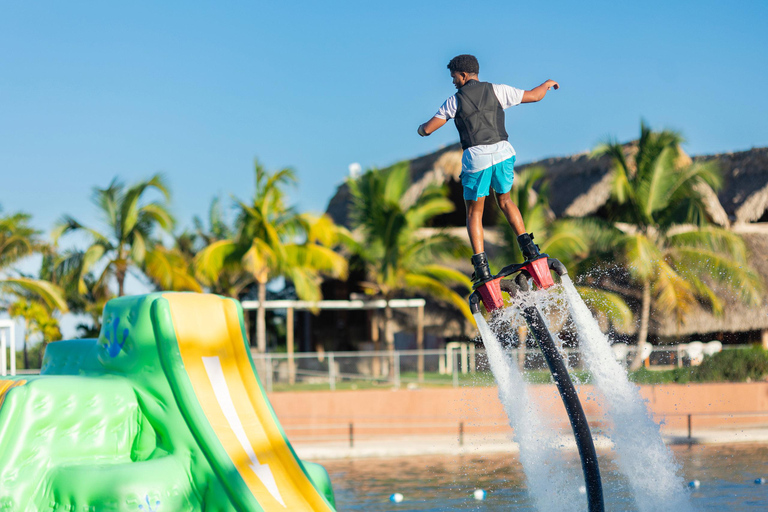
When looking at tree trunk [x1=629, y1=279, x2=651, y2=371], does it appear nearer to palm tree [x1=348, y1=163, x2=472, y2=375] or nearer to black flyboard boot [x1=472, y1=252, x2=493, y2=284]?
palm tree [x1=348, y1=163, x2=472, y2=375]

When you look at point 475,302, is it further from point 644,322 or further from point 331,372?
point 644,322

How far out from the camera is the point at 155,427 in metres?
6.18

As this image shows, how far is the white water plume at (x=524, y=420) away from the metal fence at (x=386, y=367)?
9447 mm

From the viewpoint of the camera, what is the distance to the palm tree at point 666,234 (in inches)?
766

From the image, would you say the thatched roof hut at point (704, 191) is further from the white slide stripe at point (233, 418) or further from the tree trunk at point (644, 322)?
the white slide stripe at point (233, 418)

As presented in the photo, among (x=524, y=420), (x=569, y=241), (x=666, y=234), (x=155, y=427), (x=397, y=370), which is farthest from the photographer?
(x=666, y=234)

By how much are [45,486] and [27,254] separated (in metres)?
19.3

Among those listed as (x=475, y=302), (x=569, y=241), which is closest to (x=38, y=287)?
(x=569, y=241)

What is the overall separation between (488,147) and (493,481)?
7.69 meters

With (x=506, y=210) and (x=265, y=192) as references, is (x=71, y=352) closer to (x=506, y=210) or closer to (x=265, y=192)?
(x=506, y=210)

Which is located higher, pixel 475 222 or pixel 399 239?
pixel 399 239

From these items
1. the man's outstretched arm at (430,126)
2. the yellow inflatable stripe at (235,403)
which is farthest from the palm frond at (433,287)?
the man's outstretched arm at (430,126)

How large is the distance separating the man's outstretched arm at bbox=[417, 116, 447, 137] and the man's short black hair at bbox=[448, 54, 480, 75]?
1.43 feet

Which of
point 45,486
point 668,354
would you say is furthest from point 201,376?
point 668,354
